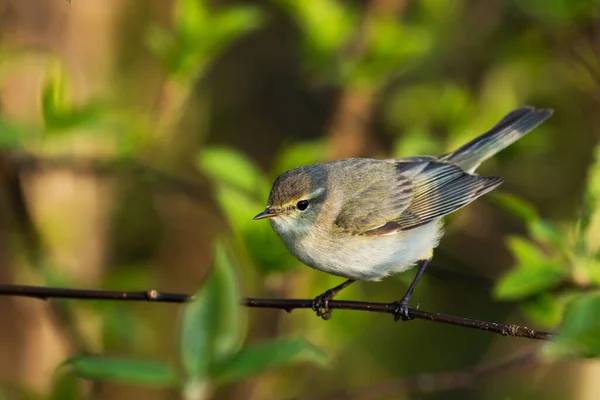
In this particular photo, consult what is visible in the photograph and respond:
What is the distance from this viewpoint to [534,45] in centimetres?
489

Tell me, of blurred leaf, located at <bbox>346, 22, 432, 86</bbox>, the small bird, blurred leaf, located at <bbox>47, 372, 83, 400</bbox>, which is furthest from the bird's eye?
blurred leaf, located at <bbox>47, 372, 83, 400</bbox>

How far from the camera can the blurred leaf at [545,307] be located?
323 centimetres

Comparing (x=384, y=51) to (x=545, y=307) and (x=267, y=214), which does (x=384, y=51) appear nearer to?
(x=267, y=214)

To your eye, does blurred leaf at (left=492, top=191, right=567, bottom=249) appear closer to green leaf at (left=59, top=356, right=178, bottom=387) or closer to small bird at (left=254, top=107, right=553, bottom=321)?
small bird at (left=254, top=107, right=553, bottom=321)

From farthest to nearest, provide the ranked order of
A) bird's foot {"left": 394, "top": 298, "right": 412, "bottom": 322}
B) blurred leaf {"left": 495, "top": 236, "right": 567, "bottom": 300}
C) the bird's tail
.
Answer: the bird's tail → blurred leaf {"left": 495, "top": 236, "right": 567, "bottom": 300} → bird's foot {"left": 394, "top": 298, "right": 412, "bottom": 322}

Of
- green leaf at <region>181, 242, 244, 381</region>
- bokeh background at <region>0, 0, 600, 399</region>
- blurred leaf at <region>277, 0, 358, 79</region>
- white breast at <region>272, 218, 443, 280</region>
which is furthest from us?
blurred leaf at <region>277, 0, 358, 79</region>

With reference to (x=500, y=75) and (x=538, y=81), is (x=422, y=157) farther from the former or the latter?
(x=538, y=81)

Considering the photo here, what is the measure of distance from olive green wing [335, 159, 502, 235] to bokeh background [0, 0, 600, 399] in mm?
174

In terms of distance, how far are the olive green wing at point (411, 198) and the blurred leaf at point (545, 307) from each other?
531 millimetres

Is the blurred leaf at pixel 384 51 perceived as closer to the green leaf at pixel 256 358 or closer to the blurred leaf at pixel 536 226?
the blurred leaf at pixel 536 226

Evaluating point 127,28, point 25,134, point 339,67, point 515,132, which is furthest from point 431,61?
point 25,134

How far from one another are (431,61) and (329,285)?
2.68m

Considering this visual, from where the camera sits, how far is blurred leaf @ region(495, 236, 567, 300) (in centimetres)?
298

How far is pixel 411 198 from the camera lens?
3877mm
